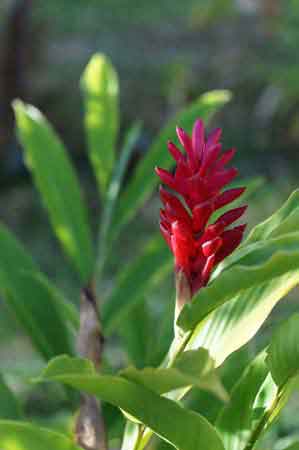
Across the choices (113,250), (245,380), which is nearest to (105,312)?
(245,380)

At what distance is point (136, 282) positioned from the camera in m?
1.14

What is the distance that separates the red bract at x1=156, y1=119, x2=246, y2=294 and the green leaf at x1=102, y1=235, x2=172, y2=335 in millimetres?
420

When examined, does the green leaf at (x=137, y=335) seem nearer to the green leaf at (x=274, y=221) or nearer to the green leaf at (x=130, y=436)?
the green leaf at (x=130, y=436)

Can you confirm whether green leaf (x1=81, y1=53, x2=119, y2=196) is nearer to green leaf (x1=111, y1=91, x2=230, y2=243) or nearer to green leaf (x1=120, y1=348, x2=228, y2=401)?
green leaf (x1=111, y1=91, x2=230, y2=243)

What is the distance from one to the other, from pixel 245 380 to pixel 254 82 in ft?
13.1

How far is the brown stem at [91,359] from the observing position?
88 cm

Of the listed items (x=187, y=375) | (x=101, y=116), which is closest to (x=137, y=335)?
(x=101, y=116)

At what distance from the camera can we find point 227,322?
0.68 metres

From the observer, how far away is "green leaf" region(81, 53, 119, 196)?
115cm

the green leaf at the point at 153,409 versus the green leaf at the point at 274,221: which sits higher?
the green leaf at the point at 274,221

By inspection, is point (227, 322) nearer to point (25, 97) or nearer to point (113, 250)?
point (113, 250)

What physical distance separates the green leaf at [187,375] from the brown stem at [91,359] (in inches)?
11.6

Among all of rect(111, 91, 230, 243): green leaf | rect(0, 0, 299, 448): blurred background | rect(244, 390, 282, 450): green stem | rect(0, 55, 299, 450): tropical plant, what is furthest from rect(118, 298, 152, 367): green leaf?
rect(0, 0, 299, 448): blurred background

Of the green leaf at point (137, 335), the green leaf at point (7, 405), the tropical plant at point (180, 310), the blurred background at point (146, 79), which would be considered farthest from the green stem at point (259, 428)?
the blurred background at point (146, 79)
